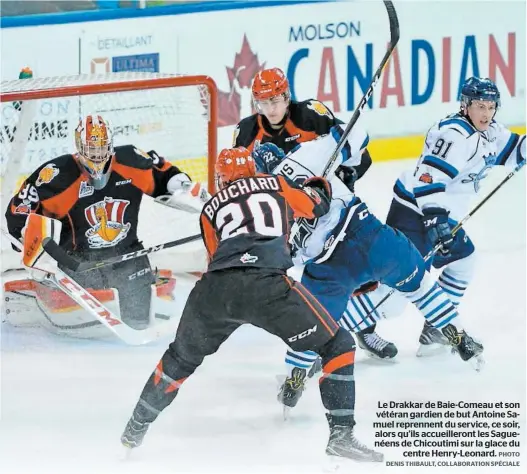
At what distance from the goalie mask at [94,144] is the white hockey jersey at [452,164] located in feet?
3.47

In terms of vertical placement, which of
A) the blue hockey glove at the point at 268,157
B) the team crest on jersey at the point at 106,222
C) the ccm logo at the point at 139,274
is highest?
the blue hockey glove at the point at 268,157

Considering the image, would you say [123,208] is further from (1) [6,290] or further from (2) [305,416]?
(2) [305,416]

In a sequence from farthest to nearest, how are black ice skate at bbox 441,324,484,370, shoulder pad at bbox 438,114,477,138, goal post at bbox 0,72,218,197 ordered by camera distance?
goal post at bbox 0,72,218,197 < shoulder pad at bbox 438,114,477,138 < black ice skate at bbox 441,324,484,370

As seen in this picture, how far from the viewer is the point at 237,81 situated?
693cm

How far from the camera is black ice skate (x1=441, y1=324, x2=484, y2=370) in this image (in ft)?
15.0

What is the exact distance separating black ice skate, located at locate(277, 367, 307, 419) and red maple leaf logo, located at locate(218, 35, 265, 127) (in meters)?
2.72

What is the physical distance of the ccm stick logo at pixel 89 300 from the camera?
5.00 m

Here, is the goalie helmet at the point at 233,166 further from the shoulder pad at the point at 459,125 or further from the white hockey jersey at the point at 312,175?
the shoulder pad at the point at 459,125

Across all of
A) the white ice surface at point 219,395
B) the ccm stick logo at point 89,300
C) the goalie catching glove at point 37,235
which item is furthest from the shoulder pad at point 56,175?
the white ice surface at point 219,395

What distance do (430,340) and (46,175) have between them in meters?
1.52

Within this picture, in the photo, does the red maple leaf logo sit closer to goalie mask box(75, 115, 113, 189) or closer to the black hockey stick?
the black hockey stick

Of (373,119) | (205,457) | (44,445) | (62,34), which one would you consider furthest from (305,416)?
(373,119)

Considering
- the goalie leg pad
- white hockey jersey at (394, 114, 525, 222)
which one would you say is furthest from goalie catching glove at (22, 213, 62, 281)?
white hockey jersey at (394, 114, 525, 222)

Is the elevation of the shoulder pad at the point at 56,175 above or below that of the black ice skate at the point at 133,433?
above
